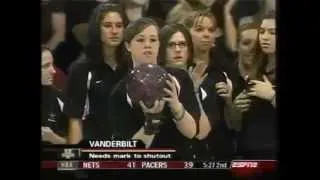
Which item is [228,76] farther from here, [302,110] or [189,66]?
[302,110]

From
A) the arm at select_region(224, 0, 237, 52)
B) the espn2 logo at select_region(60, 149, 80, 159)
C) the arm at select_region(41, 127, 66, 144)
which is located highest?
the arm at select_region(224, 0, 237, 52)

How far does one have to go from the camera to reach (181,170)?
2.47m

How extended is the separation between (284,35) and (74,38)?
903 millimetres

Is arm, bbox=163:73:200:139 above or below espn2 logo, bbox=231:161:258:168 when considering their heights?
above

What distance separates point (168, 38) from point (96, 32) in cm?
31

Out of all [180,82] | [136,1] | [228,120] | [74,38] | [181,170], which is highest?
[136,1]

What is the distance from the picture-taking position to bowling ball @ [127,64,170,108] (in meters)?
2.48

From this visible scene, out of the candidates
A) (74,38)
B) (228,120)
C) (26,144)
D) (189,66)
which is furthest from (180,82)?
(26,144)

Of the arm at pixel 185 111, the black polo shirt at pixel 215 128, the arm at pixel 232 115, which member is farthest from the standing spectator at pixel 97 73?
the arm at pixel 232 115

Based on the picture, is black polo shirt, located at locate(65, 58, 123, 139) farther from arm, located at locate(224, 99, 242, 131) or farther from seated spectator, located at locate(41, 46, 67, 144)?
arm, located at locate(224, 99, 242, 131)

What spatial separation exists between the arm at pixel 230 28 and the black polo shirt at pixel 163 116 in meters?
0.26

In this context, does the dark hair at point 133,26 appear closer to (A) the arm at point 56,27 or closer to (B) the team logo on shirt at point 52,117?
(A) the arm at point 56,27

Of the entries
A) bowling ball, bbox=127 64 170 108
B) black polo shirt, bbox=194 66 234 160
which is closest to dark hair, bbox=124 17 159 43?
bowling ball, bbox=127 64 170 108

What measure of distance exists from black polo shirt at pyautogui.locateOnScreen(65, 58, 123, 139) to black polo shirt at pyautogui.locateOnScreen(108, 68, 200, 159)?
3 cm
